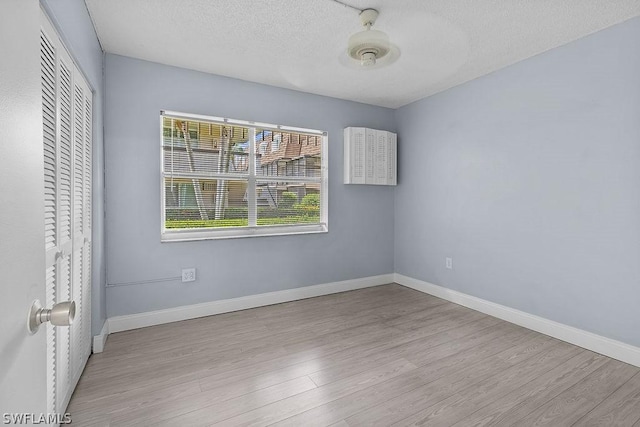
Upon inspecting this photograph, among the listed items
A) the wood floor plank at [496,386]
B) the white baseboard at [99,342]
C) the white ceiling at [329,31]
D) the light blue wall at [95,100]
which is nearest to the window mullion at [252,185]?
the white ceiling at [329,31]

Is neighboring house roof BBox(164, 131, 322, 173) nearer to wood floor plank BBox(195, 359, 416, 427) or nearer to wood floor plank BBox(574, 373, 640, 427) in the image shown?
wood floor plank BBox(195, 359, 416, 427)

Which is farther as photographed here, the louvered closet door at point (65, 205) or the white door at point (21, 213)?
the louvered closet door at point (65, 205)

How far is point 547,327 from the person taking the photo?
2705 millimetres

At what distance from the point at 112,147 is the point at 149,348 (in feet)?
5.84

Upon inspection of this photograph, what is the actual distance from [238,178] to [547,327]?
3.32 meters

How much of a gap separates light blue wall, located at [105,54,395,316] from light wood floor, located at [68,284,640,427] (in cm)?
41

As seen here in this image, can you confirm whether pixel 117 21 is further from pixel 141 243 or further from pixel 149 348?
pixel 149 348

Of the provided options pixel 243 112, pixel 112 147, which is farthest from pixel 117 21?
pixel 243 112

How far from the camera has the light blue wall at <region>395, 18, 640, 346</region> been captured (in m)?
2.27

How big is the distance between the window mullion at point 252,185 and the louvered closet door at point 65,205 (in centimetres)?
148

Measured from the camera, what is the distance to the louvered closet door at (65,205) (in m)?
1.47

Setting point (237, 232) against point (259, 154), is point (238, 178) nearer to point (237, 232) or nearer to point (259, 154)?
point (259, 154)

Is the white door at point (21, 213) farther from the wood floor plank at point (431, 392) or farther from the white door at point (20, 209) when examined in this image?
the wood floor plank at point (431, 392)

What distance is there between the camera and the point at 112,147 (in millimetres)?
2717
